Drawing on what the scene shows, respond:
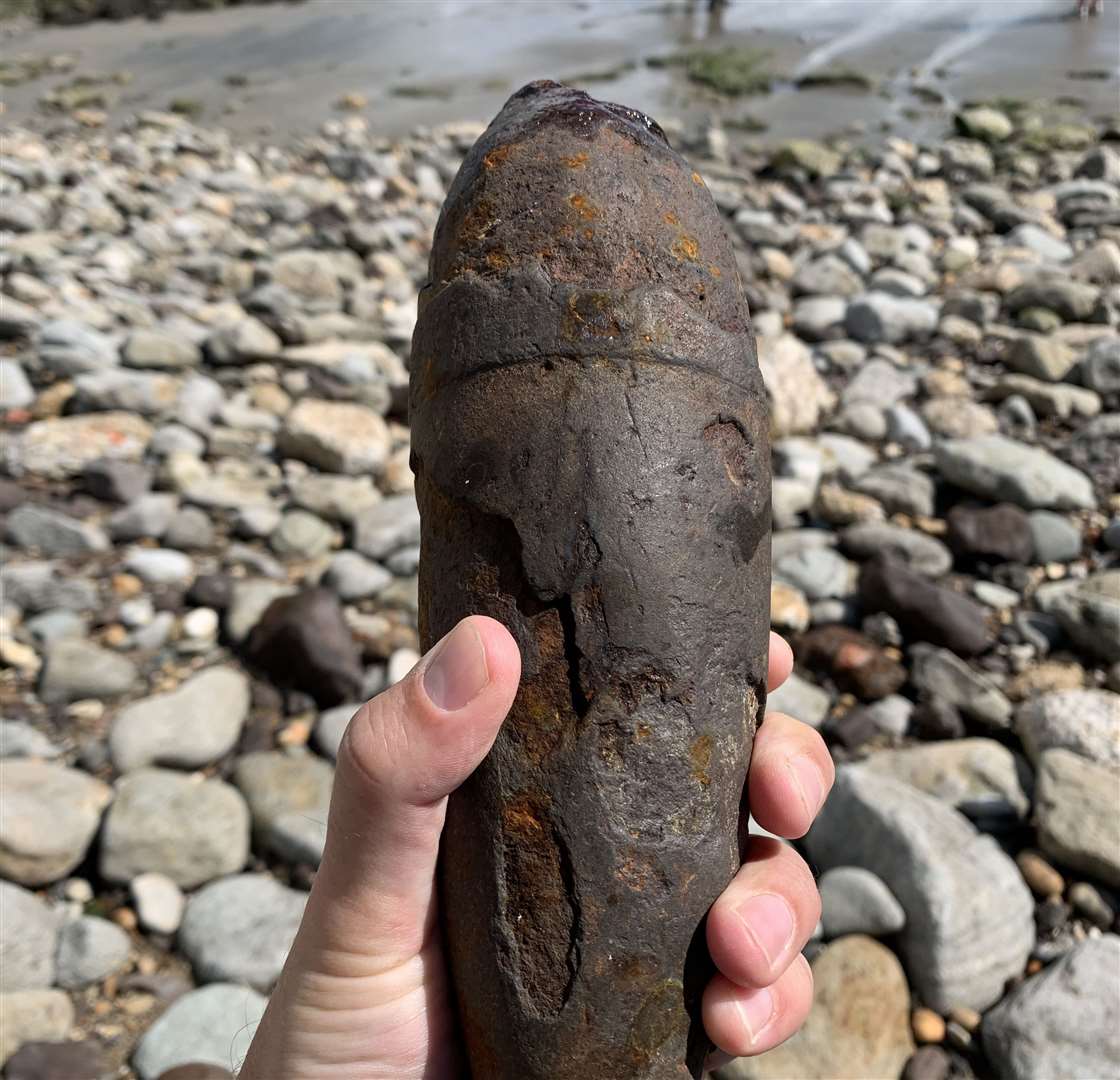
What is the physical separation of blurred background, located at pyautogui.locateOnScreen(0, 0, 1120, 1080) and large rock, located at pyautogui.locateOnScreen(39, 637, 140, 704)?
0.04ft

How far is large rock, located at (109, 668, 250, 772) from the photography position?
331 cm

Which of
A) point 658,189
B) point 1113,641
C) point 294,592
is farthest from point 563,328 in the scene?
point 1113,641

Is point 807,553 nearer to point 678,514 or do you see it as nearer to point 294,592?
point 294,592

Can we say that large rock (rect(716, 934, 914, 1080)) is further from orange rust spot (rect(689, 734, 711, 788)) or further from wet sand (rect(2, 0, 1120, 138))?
wet sand (rect(2, 0, 1120, 138))

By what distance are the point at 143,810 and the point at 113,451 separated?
2210 mm

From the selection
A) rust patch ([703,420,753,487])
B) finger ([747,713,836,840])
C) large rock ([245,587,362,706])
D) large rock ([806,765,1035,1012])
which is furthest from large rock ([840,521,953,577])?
rust patch ([703,420,753,487])

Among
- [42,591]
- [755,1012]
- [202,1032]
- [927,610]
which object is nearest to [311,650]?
[42,591]

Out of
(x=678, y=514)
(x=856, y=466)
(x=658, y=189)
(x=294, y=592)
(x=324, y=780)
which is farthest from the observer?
(x=856, y=466)

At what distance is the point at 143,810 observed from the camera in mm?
3027

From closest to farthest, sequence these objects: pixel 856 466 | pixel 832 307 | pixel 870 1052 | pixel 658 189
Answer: pixel 658 189
pixel 870 1052
pixel 856 466
pixel 832 307

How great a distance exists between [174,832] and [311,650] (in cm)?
82

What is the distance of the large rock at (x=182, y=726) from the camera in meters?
3.31

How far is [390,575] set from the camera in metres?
4.19

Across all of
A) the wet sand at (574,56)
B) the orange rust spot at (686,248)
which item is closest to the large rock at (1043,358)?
the orange rust spot at (686,248)
